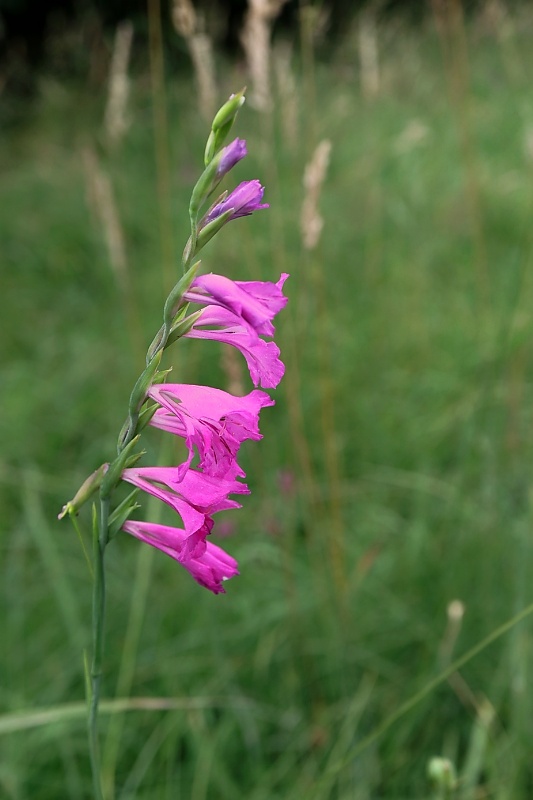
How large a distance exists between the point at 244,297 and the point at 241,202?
107 mm

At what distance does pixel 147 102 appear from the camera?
7.73 metres

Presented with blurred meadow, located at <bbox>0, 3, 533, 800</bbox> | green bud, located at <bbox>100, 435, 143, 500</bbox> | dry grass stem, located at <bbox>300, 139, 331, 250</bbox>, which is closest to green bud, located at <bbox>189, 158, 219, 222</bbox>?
green bud, located at <bbox>100, 435, 143, 500</bbox>

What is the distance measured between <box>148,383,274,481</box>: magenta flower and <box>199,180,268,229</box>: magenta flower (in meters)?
0.19

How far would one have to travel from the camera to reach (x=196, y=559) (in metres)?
0.95

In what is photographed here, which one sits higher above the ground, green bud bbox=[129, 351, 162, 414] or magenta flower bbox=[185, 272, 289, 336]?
magenta flower bbox=[185, 272, 289, 336]

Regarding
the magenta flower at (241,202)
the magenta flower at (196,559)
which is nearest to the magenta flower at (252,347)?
the magenta flower at (241,202)

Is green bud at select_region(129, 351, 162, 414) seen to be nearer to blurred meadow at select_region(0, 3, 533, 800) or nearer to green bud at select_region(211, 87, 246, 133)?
green bud at select_region(211, 87, 246, 133)

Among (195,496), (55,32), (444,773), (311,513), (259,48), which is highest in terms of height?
(55,32)

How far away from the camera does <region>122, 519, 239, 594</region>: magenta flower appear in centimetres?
97

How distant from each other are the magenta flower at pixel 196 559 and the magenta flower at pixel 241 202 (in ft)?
Result: 1.24

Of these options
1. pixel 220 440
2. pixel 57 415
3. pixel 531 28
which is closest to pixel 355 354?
pixel 57 415

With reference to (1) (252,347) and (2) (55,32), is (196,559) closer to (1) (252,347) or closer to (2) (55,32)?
(1) (252,347)

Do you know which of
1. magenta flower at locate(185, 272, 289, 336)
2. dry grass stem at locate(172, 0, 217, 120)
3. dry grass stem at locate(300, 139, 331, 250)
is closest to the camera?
magenta flower at locate(185, 272, 289, 336)

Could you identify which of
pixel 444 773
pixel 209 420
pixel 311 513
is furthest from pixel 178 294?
pixel 311 513
